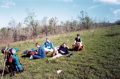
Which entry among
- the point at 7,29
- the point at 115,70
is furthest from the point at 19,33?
the point at 115,70

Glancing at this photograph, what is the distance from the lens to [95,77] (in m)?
5.02

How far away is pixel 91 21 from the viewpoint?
45.0 metres

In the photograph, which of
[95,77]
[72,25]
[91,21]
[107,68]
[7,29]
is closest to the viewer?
[95,77]

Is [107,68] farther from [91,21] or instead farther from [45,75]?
[91,21]

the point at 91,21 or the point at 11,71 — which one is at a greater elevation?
the point at 91,21

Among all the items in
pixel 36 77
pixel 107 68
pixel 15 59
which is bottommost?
pixel 36 77

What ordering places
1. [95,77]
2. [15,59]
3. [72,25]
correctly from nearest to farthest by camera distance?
[95,77] → [15,59] → [72,25]

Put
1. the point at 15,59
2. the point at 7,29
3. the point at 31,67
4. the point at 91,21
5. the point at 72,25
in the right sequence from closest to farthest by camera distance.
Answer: the point at 15,59, the point at 31,67, the point at 7,29, the point at 91,21, the point at 72,25

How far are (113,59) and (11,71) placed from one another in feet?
20.2

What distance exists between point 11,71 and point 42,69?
1.82 m

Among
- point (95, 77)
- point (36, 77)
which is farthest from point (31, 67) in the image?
point (95, 77)

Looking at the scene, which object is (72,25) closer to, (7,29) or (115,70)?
(7,29)

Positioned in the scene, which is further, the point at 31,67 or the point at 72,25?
the point at 72,25

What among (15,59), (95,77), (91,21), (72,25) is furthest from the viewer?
(72,25)
